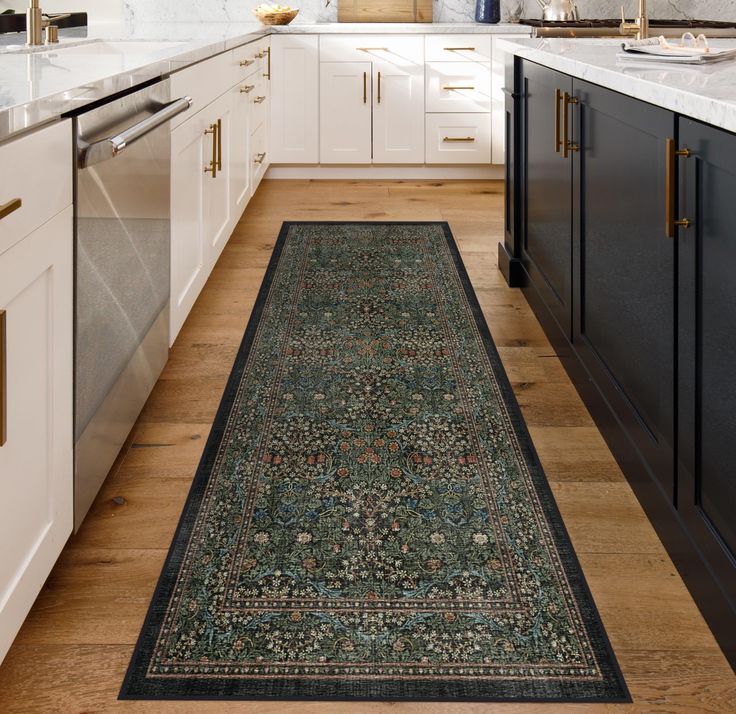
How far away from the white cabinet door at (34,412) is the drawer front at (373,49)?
4032mm

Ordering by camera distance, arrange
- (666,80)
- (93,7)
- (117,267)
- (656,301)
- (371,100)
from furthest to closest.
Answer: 1. (371,100)
2. (93,7)
3. (117,267)
4. (656,301)
5. (666,80)

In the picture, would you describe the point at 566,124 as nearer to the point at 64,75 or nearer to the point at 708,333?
the point at 708,333

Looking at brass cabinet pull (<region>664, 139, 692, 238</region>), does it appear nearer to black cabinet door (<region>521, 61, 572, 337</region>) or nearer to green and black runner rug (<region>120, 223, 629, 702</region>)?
green and black runner rug (<region>120, 223, 629, 702</region>)

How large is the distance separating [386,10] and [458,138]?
0.90 meters

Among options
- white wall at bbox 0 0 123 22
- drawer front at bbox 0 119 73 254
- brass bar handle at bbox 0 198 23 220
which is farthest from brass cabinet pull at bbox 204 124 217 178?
white wall at bbox 0 0 123 22

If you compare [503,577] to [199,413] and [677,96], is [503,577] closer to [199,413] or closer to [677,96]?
[677,96]

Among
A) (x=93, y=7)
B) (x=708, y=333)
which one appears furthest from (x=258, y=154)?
(x=708, y=333)

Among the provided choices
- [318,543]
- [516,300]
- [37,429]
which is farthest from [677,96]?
[516,300]

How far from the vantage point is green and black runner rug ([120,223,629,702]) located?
1205 mm

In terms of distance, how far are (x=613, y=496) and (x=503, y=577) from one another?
388 mm

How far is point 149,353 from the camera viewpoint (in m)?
1.97

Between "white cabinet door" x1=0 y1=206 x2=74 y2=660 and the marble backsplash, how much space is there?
4.56 metres

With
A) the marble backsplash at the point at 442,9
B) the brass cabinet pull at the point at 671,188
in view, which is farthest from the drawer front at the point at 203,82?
the marble backsplash at the point at 442,9

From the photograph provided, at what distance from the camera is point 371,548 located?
151cm
